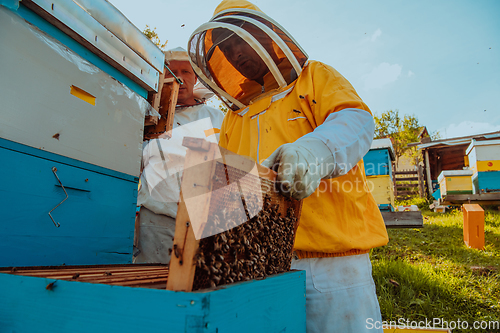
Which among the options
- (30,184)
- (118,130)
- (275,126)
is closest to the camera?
(30,184)

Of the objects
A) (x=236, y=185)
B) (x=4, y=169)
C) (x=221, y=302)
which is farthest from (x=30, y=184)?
(x=221, y=302)

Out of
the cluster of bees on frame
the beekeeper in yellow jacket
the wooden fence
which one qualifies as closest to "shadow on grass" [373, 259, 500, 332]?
the beekeeper in yellow jacket

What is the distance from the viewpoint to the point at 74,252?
1899 mm

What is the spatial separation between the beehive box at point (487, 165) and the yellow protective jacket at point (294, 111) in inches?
384

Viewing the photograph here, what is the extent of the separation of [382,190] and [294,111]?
512 centimetres

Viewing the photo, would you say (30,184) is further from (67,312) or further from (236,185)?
(236,185)

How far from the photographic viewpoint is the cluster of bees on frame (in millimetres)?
782

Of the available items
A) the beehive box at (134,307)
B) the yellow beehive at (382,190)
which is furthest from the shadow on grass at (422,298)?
the beehive box at (134,307)

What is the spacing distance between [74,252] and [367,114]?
202cm

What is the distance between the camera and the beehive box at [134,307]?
2.08 feet

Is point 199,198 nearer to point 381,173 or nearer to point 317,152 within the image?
point 317,152

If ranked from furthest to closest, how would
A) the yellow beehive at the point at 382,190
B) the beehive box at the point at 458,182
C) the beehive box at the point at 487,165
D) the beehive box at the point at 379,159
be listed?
the beehive box at the point at 458,182
the beehive box at the point at 487,165
the beehive box at the point at 379,159
the yellow beehive at the point at 382,190

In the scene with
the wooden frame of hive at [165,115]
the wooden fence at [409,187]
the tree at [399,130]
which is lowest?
the wooden frame of hive at [165,115]

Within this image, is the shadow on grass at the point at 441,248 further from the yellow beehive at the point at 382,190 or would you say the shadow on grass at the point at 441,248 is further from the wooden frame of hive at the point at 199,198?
the wooden frame of hive at the point at 199,198
